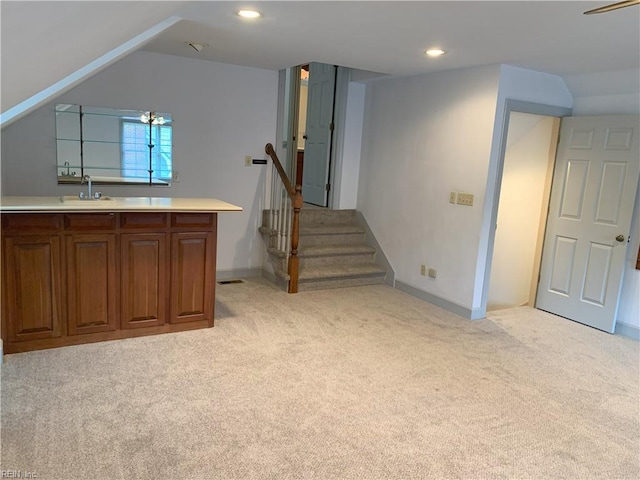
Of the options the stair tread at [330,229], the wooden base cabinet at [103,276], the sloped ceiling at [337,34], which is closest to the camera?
the sloped ceiling at [337,34]

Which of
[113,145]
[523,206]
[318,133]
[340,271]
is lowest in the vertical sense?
[340,271]

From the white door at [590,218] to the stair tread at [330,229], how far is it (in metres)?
2.11

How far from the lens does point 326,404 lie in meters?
2.65

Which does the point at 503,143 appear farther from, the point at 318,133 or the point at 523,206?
the point at 318,133

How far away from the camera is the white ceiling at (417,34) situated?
104 inches

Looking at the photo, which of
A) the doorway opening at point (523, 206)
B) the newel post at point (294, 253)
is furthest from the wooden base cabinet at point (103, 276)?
the doorway opening at point (523, 206)

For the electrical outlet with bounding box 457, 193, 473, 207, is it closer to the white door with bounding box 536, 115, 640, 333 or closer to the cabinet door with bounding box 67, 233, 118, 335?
the white door with bounding box 536, 115, 640, 333

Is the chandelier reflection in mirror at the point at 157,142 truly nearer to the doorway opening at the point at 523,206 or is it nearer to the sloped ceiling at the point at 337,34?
the sloped ceiling at the point at 337,34

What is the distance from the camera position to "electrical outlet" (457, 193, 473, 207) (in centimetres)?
424

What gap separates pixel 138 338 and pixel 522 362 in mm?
2844

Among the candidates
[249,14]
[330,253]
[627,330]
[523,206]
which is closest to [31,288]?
[249,14]

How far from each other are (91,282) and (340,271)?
269 cm

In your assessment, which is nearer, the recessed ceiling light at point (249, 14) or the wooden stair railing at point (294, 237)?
the recessed ceiling light at point (249, 14)

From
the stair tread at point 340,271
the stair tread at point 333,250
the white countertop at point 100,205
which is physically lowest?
the stair tread at point 340,271
